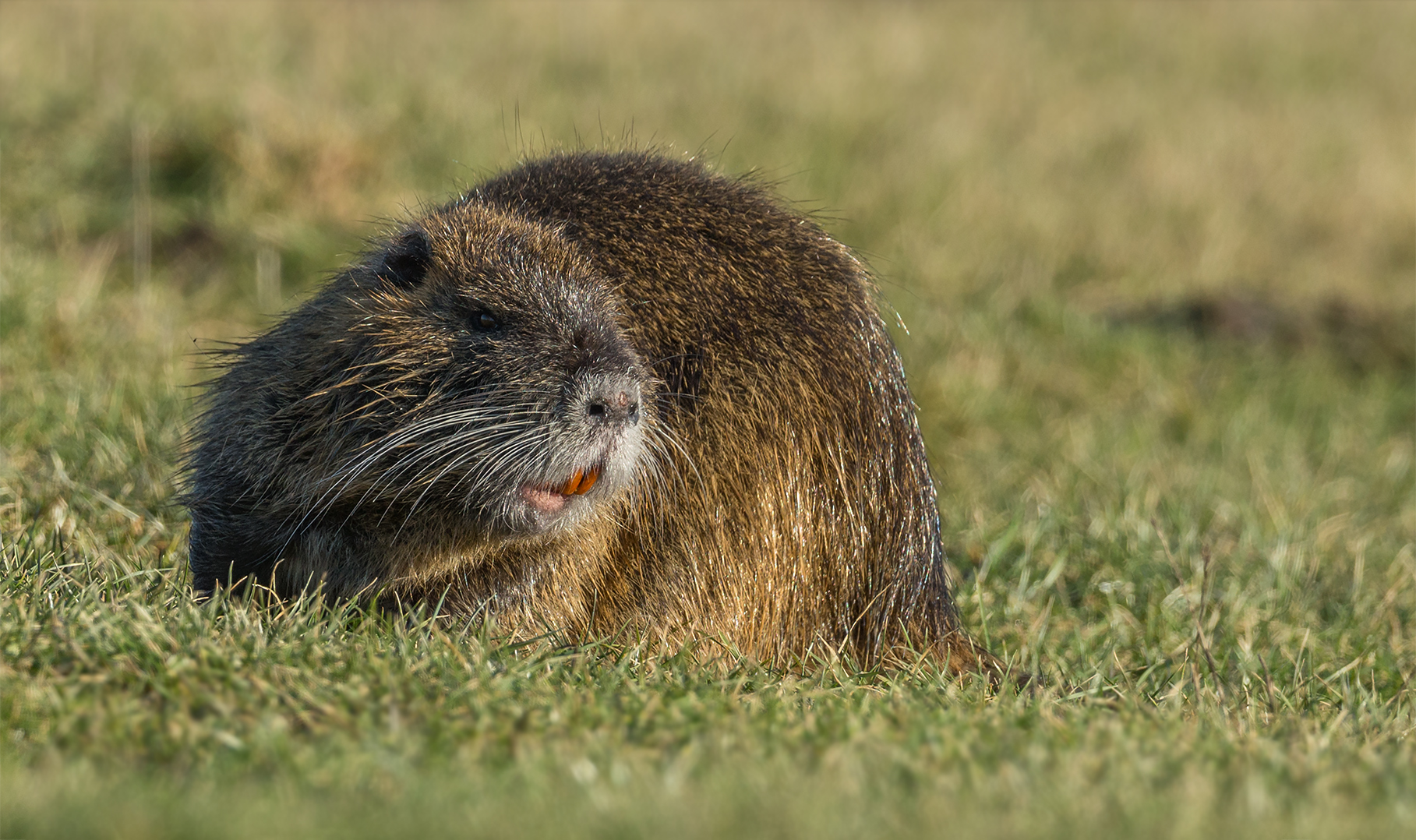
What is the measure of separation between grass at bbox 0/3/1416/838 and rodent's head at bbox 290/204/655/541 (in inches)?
10.9

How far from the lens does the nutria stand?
2814mm

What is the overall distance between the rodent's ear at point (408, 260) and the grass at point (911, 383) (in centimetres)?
72

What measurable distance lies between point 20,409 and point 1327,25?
12.6m

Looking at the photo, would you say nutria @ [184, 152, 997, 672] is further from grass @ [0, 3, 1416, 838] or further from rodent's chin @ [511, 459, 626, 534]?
grass @ [0, 3, 1416, 838]

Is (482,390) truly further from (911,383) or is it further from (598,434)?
(911,383)

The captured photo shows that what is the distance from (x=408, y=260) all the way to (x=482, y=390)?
431 mm

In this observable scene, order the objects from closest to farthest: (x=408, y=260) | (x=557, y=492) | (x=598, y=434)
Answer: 1. (x=598, y=434)
2. (x=557, y=492)
3. (x=408, y=260)

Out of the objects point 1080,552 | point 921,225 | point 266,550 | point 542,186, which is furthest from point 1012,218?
point 266,550

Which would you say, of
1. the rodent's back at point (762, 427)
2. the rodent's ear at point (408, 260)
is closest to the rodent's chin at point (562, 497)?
the rodent's back at point (762, 427)

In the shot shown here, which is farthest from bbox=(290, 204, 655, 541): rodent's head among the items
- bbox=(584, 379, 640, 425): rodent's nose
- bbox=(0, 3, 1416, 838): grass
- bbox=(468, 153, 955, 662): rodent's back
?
bbox=(0, 3, 1416, 838): grass

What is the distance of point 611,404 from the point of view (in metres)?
2.71

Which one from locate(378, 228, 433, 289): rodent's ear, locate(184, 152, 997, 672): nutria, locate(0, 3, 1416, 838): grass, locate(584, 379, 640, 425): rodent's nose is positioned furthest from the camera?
locate(378, 228, 433, 289): rodent's ear

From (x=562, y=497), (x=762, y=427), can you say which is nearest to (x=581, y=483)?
(x=562, y=497)

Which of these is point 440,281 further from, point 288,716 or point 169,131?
point 169,131
